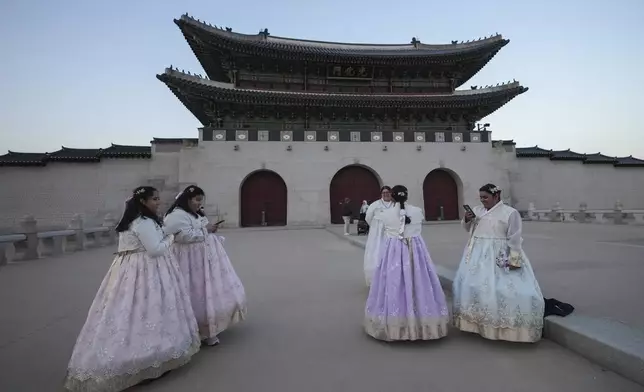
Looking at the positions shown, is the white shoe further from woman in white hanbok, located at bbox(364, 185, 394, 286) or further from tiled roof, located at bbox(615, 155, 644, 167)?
tiled roof, located at bbox(615, 155, 644, 167)

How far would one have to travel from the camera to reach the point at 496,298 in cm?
299

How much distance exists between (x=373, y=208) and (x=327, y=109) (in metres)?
16.0

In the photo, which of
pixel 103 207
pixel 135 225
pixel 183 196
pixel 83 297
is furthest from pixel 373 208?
pixel 103 207

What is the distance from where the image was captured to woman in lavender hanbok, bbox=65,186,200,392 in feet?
7.60

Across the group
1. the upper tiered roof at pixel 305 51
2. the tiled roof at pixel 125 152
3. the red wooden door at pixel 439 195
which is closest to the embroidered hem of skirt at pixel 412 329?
the red wooden door at pixel 439 195

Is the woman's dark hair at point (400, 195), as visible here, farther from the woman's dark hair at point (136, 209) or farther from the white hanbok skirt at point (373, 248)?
the woman's dark hair at point (136, 209)

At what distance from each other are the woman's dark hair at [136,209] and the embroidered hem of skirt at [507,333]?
127 inches

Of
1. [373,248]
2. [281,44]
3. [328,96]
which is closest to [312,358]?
[373,248]

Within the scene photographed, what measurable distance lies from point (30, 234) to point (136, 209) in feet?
32.4

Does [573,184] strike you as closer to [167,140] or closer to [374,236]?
[374,236]

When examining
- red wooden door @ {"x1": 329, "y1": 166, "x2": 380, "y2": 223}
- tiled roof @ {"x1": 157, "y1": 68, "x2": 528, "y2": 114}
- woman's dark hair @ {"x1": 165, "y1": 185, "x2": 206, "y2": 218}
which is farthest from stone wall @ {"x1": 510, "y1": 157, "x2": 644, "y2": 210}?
woman's dark hair @ {"x1": 165, "y1": 185, "x2": 206, "y2": 218}

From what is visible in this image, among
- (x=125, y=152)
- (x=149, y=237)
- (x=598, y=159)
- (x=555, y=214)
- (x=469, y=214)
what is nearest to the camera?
(x=149, y=237)

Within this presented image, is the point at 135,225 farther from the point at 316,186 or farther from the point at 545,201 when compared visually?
the point at 545,201

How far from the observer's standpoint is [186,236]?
10.1ft
